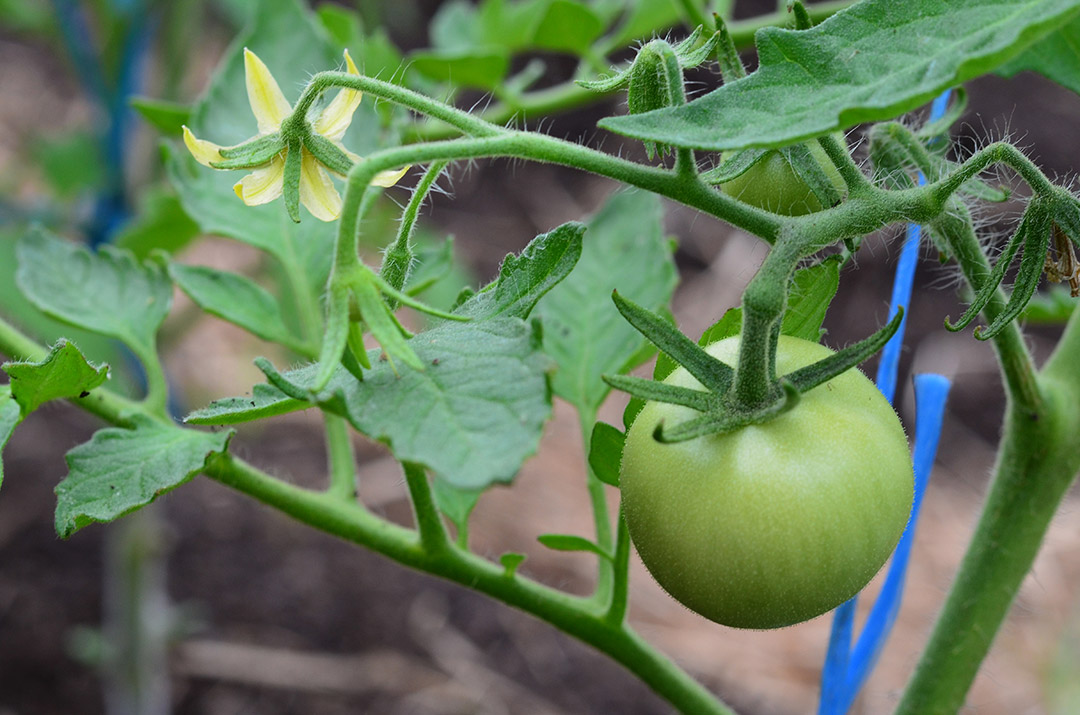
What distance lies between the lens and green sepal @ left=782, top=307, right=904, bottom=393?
0.36m

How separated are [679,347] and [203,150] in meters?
0.20

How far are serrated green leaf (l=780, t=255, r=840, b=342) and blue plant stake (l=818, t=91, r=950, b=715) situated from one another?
0.41 feet

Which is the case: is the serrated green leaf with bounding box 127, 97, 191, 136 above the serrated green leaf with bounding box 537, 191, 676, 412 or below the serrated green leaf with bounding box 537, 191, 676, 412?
above

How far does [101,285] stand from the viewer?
63 cm

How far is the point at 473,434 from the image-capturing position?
30cm

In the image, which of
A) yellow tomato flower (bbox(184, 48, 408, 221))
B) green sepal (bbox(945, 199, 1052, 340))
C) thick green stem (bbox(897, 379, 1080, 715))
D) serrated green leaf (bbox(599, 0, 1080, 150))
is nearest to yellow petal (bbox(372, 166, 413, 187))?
yellow tomato flower (bbox(184, 48, 408, 221))

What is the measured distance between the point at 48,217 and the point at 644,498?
113 cm

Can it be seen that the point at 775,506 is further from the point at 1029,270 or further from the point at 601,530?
the point at 601,530

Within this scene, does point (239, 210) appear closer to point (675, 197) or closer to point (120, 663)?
point (675, 197)

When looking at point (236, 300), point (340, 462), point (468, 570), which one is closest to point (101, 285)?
point (236, 300)

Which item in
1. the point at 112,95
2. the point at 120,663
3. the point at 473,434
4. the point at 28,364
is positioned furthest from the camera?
the point at 120,663

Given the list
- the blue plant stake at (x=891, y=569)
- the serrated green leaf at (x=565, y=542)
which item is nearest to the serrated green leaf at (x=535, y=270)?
the serrated green leaf at (x=565, y=542)

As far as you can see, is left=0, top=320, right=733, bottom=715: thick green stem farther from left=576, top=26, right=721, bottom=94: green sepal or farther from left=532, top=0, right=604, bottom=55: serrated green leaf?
left=532, top=0, right=604, bottom=55: serrated green leaf

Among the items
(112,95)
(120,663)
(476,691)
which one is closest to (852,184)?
(112,95)
